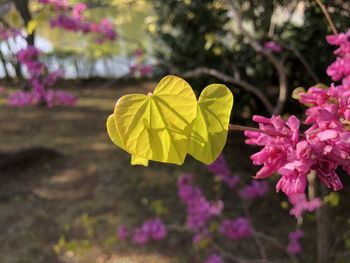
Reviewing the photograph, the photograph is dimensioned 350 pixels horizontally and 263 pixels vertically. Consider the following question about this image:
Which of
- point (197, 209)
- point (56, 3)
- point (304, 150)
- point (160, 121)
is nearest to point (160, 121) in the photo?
point (160, 121)

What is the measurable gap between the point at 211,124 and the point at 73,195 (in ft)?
12.4

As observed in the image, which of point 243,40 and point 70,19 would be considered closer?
point 70,19

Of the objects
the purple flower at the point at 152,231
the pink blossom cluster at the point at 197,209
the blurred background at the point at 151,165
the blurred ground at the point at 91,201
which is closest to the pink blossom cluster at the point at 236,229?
the pink blossom cluster at the point at 197,209

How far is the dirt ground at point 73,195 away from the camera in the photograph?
340 cm

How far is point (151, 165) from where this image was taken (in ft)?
15.1

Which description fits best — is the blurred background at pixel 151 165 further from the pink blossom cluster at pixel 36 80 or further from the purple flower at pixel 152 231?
the purple flower at pixel 152 231

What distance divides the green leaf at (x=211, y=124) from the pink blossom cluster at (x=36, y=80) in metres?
2.57

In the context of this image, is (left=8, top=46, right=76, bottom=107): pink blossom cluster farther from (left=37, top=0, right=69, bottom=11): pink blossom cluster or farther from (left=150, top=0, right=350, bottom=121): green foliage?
(left=150, top=0, right=350, bottom=121): green foliage

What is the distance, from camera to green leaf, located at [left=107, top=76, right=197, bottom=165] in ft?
2.02

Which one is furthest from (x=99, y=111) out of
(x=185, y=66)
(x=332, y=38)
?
(x=332, y=38)

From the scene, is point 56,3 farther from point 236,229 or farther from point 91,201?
point 236,229

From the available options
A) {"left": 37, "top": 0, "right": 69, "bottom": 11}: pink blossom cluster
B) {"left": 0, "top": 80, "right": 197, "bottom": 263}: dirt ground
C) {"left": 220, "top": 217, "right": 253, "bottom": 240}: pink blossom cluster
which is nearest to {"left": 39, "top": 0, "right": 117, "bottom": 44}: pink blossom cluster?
{"left": 37, "top": 0, "right": 69, "bottom": 11}: pink blossom cluster

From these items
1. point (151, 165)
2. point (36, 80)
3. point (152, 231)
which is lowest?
point (151, 165)

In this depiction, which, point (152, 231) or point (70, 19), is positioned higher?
point (70, 19)
